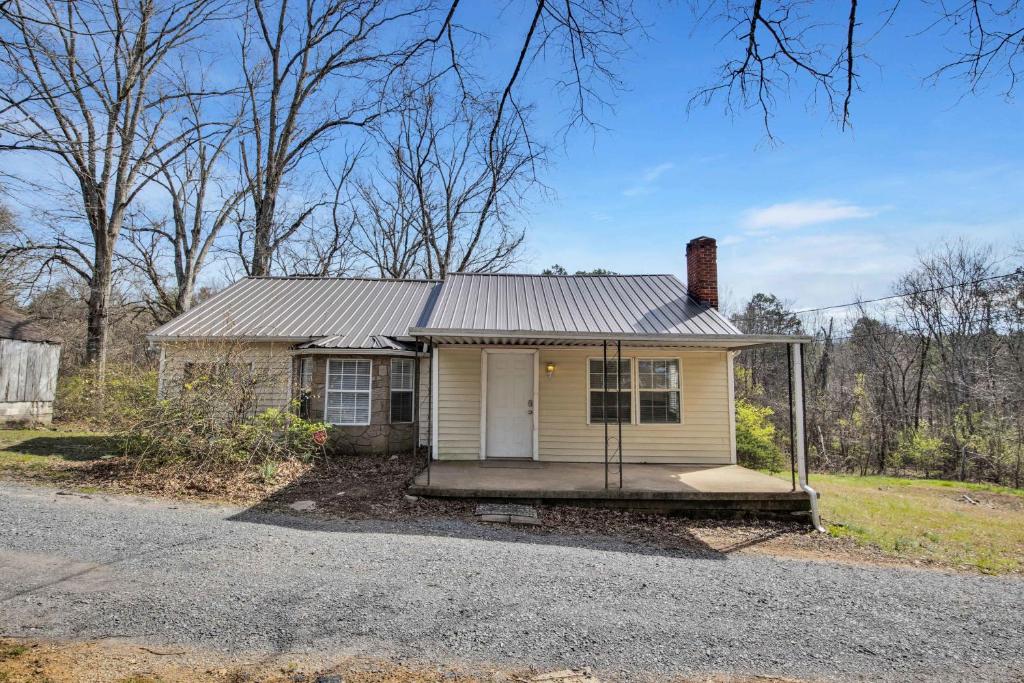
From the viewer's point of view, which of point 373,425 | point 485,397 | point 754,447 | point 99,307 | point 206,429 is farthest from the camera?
point 99,307

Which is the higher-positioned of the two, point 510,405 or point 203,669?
point 510,405

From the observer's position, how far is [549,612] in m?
3.94

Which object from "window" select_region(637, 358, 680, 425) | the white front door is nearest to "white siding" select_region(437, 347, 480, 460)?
the white front door

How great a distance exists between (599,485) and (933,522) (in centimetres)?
520

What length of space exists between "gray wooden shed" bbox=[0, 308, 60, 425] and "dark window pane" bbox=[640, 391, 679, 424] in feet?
51.1

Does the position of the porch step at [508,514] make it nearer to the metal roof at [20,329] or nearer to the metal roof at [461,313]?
the metal roof at [461,313]

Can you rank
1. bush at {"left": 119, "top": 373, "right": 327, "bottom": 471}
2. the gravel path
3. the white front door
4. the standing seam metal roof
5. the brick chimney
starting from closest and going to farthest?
the gravel path
bush at {"left": 119, "top": 373, "right": 327, "bottom": 471}
the standing seam metal roof
the white front door
the brick chimney

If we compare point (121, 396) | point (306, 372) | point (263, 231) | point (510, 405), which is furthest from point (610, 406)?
point (263, 231)

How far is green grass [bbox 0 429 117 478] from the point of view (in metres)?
8.77

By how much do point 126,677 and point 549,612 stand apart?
264 centimetres

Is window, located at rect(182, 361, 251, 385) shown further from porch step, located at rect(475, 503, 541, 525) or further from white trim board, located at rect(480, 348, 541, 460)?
porch step, located at rect(475, 503, 541, 525)

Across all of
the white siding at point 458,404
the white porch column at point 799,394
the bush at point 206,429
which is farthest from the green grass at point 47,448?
the white porch column at point 799,394

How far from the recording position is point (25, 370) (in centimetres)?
1376

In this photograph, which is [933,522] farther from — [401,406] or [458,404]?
[401,406]
